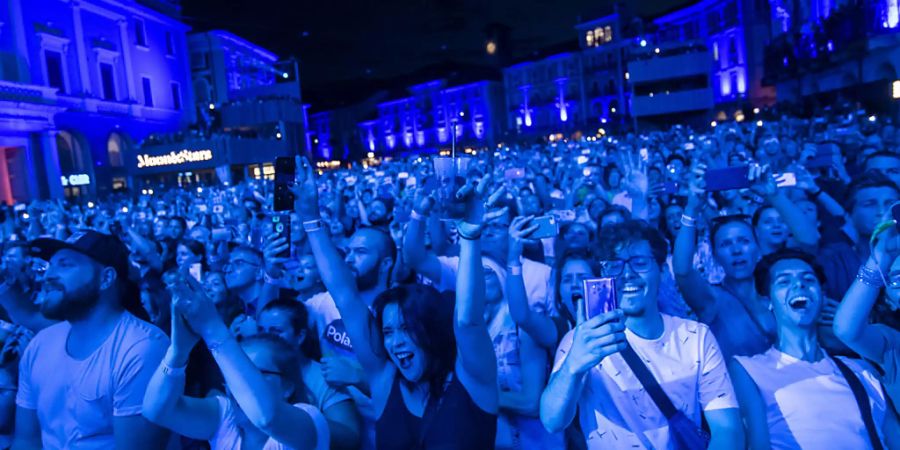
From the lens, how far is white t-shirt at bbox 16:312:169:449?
2.97 metres

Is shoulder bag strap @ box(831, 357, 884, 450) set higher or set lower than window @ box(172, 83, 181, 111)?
lower

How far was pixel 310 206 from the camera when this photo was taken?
343cm

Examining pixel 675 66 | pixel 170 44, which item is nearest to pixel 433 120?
pixel 675 66

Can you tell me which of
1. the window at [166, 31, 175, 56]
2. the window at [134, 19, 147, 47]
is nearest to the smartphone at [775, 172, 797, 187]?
the window at [134, 19, 147, 47]

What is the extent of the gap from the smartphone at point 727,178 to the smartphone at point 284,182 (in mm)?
2541

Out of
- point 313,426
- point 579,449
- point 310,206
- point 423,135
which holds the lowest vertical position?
point 579,449

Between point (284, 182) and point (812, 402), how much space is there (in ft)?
8.71

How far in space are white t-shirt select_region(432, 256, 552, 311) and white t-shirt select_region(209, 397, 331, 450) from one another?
5.37ft

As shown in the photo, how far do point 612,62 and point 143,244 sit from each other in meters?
66.4

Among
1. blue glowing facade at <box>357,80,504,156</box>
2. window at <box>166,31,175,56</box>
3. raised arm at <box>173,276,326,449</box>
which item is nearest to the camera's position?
raised arm at <box>173,276,326,449</box>

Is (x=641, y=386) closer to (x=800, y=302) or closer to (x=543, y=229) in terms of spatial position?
(x=543, y=229)

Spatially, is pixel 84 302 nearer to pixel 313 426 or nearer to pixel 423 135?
pixel 313 426

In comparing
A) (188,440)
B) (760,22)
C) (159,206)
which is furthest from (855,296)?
(760,22)

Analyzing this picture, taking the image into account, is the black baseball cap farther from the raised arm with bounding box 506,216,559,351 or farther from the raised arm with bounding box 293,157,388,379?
the raised arm with bounding box 506,216,559,351
